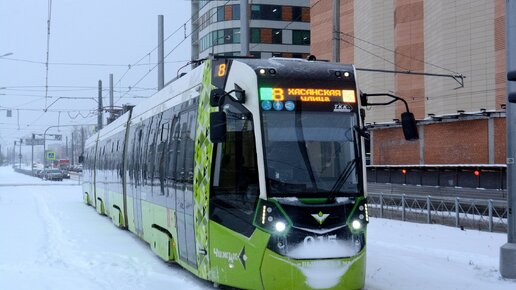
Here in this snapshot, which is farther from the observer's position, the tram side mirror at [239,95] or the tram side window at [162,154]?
the tram side window at [162,154]

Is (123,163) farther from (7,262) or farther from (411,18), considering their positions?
(411,18)

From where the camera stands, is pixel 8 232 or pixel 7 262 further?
pixel 8 232

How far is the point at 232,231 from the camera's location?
8359 mm

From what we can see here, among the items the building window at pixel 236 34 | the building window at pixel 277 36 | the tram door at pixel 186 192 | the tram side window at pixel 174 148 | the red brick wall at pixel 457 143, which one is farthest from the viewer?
the building window at pixel 277 36

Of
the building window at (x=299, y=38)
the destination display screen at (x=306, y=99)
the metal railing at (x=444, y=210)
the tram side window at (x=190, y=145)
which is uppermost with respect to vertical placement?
the building window at (x=299, y=38)

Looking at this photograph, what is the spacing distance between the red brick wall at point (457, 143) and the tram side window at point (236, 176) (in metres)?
30.7

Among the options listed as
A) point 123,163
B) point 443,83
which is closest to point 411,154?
point 443,83

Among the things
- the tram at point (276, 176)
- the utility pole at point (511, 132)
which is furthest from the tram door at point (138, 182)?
the utility pole at point (511, 132)

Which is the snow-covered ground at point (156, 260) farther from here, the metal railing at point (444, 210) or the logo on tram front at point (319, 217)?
the logo on tram front at point (319, 217)

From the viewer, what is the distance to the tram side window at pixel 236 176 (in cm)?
810

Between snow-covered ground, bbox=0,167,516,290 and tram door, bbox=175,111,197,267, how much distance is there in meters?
0.56

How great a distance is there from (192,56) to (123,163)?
221 ft

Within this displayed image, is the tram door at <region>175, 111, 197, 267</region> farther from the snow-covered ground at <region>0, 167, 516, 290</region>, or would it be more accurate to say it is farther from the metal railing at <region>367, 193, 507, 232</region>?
the metal railing at <region>367, 193, 507, 232</region>

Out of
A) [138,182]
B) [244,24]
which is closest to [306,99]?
[138,182]
